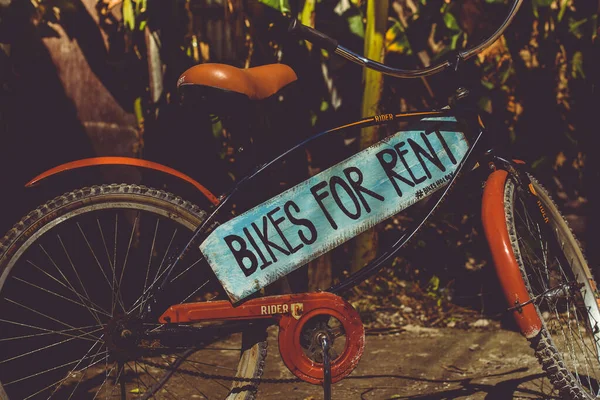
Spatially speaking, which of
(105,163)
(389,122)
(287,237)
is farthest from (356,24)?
(105,163)

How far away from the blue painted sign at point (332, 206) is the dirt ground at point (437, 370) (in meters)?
0.87

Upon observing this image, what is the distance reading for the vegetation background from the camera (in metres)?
4.00

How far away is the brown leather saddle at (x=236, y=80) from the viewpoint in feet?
8.05

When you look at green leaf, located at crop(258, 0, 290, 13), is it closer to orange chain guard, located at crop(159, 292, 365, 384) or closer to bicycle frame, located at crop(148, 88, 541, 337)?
bicycle frame, located at crop(148, 88, 541, 337)

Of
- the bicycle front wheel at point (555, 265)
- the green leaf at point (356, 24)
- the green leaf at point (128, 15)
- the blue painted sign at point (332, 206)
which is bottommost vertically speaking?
the bicycle front wheel at point (555, 265)

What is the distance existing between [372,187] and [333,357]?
0.64 m

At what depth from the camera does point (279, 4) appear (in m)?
3.84

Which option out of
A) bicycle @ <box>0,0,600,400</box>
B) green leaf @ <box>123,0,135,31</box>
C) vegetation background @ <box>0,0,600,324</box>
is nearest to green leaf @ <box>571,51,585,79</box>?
vegetation background @ <box>0,0,600,324</box>

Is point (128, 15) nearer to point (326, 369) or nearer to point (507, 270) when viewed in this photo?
point (326, 369)

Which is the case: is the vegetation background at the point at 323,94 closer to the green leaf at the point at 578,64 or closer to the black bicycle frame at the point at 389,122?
the green leaf at the point at 578,64

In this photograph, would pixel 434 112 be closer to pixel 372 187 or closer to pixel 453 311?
pixel 372 187

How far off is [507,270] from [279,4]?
6.37 feet

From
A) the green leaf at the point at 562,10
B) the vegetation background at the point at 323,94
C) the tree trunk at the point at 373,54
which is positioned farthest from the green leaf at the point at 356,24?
the green leaf at the point at 562,10

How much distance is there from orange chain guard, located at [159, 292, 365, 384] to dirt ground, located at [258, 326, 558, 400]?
0.58 meters
